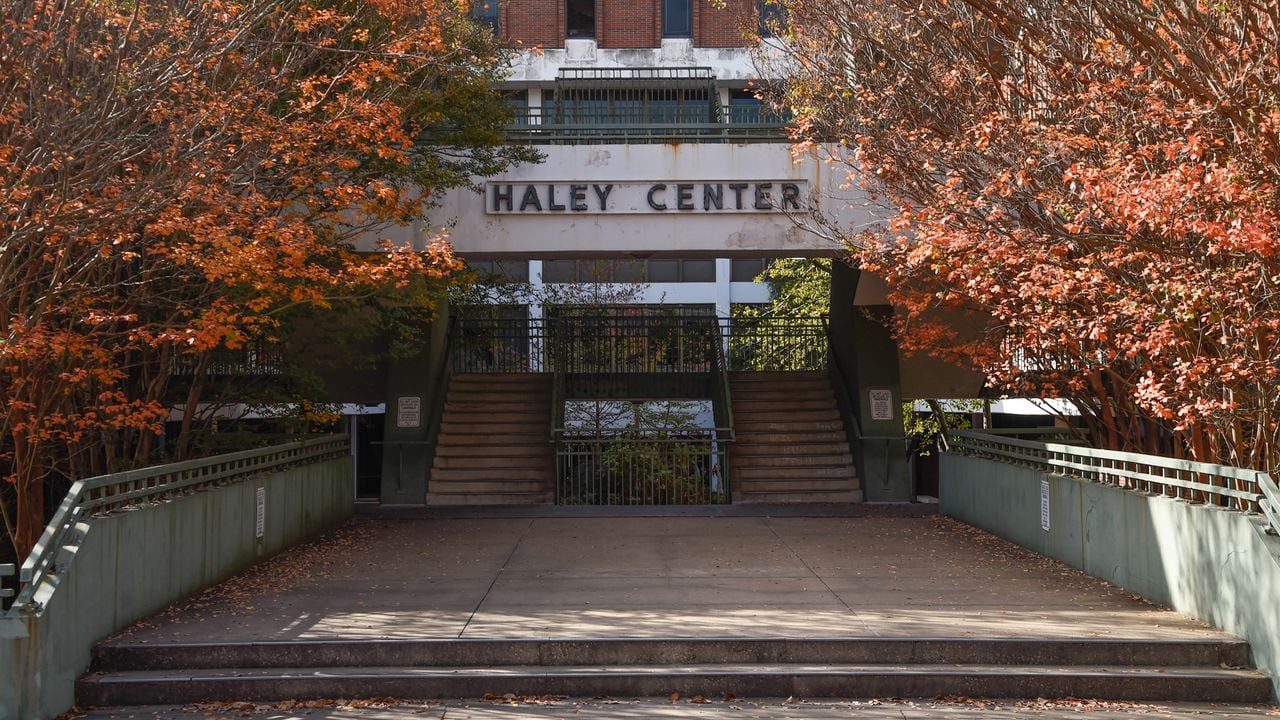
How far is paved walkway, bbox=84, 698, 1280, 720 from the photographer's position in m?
7.19

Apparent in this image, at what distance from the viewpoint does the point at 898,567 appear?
455 inches

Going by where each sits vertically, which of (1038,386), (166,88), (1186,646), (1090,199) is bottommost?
(1186,646)

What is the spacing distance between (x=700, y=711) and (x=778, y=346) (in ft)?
55.2

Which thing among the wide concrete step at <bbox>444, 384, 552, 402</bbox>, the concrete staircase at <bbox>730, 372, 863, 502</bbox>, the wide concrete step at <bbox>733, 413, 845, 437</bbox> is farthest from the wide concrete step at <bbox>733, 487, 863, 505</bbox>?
the wide concrete step at <bbox>444, 384, 552, 402</bbox>

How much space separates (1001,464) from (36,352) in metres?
10.3

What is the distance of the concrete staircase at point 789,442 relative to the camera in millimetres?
18281

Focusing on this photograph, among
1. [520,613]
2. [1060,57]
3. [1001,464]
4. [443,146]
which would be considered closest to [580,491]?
[443,146]

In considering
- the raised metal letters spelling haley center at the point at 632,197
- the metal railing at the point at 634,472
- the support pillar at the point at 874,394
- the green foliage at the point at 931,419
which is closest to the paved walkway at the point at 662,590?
the metal railing at the point at 634,472

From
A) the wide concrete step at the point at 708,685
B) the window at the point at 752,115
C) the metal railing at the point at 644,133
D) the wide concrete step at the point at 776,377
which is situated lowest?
the wide concrete step at the point at 708,685

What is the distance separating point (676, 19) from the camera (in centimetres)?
3631

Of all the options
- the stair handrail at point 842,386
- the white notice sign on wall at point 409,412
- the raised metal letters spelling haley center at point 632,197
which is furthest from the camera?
the stair handrail at point 842,386

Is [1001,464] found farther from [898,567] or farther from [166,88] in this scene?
[166,88]

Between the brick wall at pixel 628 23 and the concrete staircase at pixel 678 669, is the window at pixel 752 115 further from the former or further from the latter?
the brick wall at pixel 628 23

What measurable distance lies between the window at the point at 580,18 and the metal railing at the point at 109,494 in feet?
83.4
